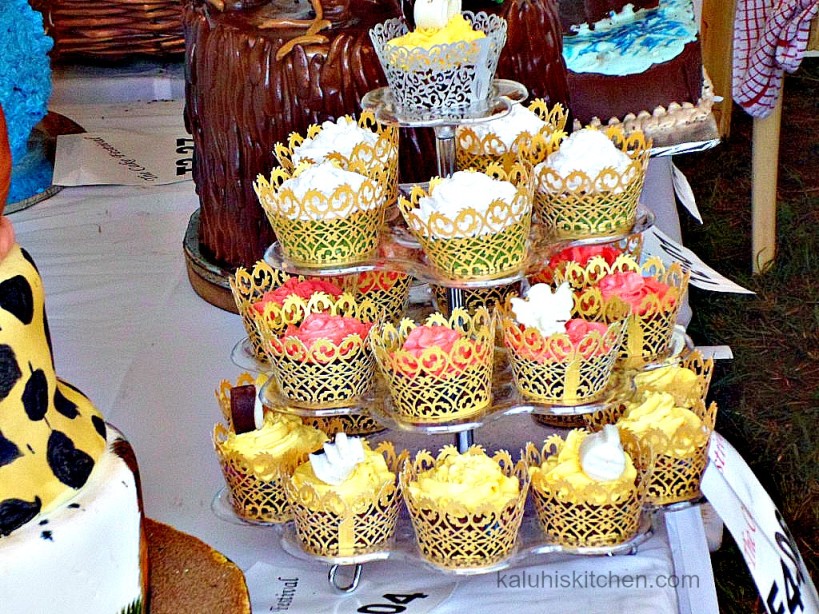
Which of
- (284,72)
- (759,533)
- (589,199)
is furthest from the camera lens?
Answer: (284,72)

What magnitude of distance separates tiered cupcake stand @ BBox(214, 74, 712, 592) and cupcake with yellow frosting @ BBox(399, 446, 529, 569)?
13 millimetres

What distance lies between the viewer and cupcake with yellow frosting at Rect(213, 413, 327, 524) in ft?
3.02

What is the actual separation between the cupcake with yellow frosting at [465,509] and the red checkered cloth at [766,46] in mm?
1468

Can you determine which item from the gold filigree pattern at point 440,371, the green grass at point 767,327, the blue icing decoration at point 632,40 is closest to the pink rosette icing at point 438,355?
the gold filigree pattern at point 440,371

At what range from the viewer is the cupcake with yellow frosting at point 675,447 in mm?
903

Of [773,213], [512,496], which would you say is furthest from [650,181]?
[512,496]

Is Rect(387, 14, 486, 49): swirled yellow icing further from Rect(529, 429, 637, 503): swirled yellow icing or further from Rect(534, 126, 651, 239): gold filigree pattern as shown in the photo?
Rect(529, 429, 637, 503): swirled yellow icing

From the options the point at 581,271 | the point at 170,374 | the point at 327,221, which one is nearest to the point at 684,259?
the point at 581,271

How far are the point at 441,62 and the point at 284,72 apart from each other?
39cm

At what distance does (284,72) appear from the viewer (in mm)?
1200

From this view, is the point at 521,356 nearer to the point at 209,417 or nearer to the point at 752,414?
the point at 209,417

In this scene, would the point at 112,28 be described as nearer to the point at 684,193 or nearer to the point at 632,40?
the point at 632,40

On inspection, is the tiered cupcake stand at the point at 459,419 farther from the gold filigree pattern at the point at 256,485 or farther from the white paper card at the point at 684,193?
the white paper card at the point at 684,193

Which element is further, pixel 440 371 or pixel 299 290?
pixel 299 290
